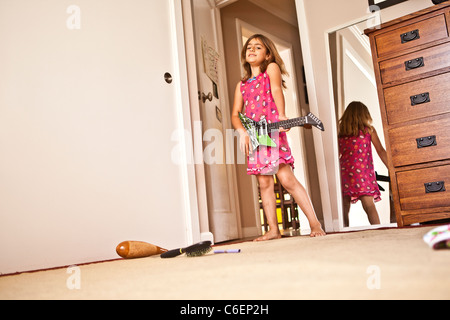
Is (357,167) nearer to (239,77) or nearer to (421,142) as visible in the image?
(421,142)

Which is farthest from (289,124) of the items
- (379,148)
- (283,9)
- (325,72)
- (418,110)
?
(283,9)

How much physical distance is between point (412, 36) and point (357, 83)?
0.70 m

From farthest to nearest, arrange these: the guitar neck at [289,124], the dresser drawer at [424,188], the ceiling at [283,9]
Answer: the ceiling at [283,9]
the guitar neck at [289,124]
the dresser drawer at [424,188]

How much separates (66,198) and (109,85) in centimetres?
58

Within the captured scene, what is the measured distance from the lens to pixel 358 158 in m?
2.42

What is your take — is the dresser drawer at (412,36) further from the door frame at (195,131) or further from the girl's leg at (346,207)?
the door frame at (195,131)

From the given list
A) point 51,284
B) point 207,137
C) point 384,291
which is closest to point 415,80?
point 207,137

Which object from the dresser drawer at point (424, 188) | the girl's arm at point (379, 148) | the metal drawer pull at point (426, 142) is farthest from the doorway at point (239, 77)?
the metal drawer pull at point (426, 142)

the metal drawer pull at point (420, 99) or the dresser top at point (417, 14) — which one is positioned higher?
the dresser top at point (417, 14)

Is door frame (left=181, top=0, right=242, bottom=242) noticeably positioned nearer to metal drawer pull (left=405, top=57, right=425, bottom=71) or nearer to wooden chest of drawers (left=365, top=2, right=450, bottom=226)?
wooden chest of drawers (left=365, top=2, right=450, bottom=226)

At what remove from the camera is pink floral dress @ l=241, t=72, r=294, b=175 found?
6.61ft

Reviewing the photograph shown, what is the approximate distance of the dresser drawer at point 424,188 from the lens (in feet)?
5.41

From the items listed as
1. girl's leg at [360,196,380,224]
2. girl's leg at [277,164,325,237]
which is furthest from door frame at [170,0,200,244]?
girl's leg at [360,196,380,224]

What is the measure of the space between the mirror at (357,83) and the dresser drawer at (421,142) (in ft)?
1.65
